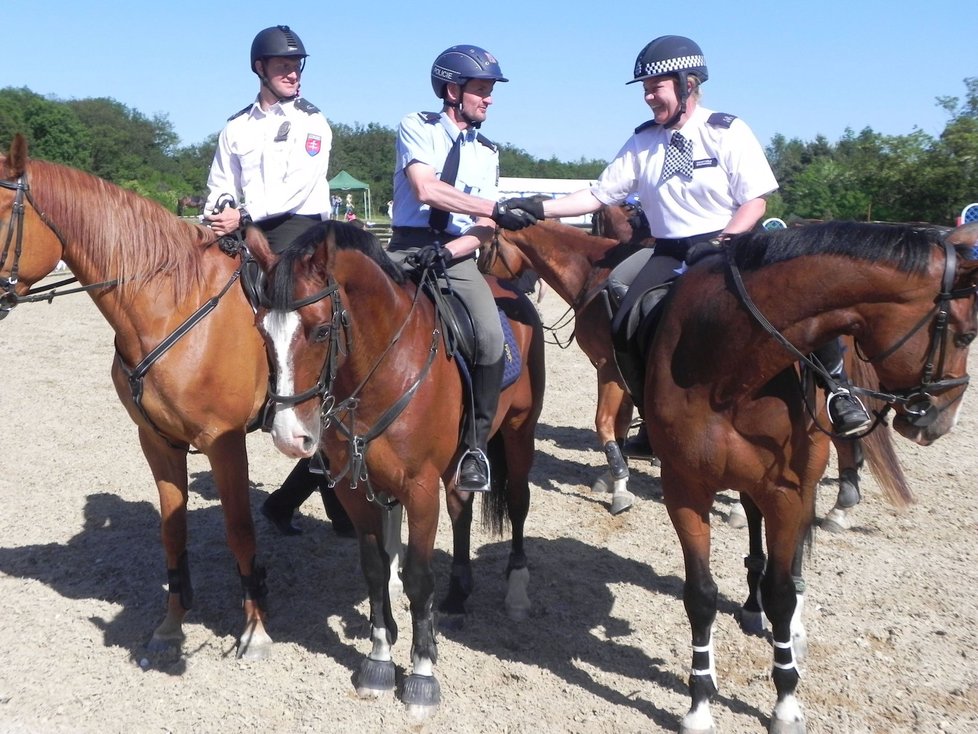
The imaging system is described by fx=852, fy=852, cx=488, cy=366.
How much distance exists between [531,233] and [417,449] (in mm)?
3467

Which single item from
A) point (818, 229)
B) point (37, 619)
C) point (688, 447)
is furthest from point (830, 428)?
point (37, 619)

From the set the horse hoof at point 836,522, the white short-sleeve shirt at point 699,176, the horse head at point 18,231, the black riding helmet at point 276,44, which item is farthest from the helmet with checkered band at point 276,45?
the horse hoof at point 836,522

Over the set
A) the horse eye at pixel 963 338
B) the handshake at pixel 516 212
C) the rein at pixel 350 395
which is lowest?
the rein at pixel 350 395

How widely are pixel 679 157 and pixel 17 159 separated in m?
3.27

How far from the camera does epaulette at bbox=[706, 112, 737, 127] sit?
431cm

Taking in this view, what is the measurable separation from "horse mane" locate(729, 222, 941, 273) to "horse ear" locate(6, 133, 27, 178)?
3.36 m

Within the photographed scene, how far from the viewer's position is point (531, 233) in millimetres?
7113

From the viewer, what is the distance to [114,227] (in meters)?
4.33

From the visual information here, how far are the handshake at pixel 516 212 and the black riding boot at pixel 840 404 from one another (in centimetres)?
156

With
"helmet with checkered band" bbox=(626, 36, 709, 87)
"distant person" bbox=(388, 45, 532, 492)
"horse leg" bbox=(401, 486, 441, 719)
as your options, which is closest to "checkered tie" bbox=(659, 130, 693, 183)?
"helmet with checkered band" bbox=(626, 36, 709, 87)

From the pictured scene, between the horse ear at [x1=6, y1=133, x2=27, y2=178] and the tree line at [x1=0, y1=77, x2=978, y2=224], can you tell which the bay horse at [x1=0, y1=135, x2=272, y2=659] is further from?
the tree line at [x1=0, y1=77, x2=978, y2=224]

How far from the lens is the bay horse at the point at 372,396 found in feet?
11.2

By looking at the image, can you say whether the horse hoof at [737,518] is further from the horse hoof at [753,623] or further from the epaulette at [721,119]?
the epaulette at [721,119]

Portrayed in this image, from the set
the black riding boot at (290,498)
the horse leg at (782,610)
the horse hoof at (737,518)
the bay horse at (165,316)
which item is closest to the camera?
the horse leg at (782,610)
